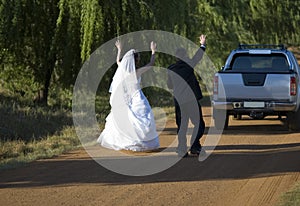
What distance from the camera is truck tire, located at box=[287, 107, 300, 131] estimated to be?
15.7m

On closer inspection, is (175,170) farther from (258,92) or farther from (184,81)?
(258,92)

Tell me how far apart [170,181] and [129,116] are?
3517 mm

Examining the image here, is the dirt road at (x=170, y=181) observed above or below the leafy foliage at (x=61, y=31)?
below

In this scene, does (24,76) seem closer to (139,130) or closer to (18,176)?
A: (139,130)

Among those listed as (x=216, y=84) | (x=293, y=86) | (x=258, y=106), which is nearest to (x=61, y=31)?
(x=216, y=84)

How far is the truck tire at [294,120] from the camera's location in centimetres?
1570

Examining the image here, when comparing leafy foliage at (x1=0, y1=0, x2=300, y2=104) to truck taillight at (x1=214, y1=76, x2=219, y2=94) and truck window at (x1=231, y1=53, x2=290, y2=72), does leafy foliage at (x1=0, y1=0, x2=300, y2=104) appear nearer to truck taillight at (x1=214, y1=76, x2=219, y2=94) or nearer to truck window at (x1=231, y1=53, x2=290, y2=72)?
truck window at (x1=231, y1=53, x2=290, y2=72)

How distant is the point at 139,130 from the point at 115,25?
5.80 meters

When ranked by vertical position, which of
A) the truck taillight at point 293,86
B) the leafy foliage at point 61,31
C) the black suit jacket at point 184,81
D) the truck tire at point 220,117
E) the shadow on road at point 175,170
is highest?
the leafy foliage at point 61,31

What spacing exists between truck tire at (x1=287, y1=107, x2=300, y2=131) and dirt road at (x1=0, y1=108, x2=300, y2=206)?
302 cm

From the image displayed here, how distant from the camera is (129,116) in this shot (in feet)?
41.8

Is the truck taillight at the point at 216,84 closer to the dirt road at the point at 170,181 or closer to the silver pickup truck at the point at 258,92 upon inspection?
the silver pickup truck at the point at 258,92

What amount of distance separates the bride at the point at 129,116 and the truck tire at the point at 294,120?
429 cm

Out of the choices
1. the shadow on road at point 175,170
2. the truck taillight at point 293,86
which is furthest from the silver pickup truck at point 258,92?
the shadow on road at point 175,170
